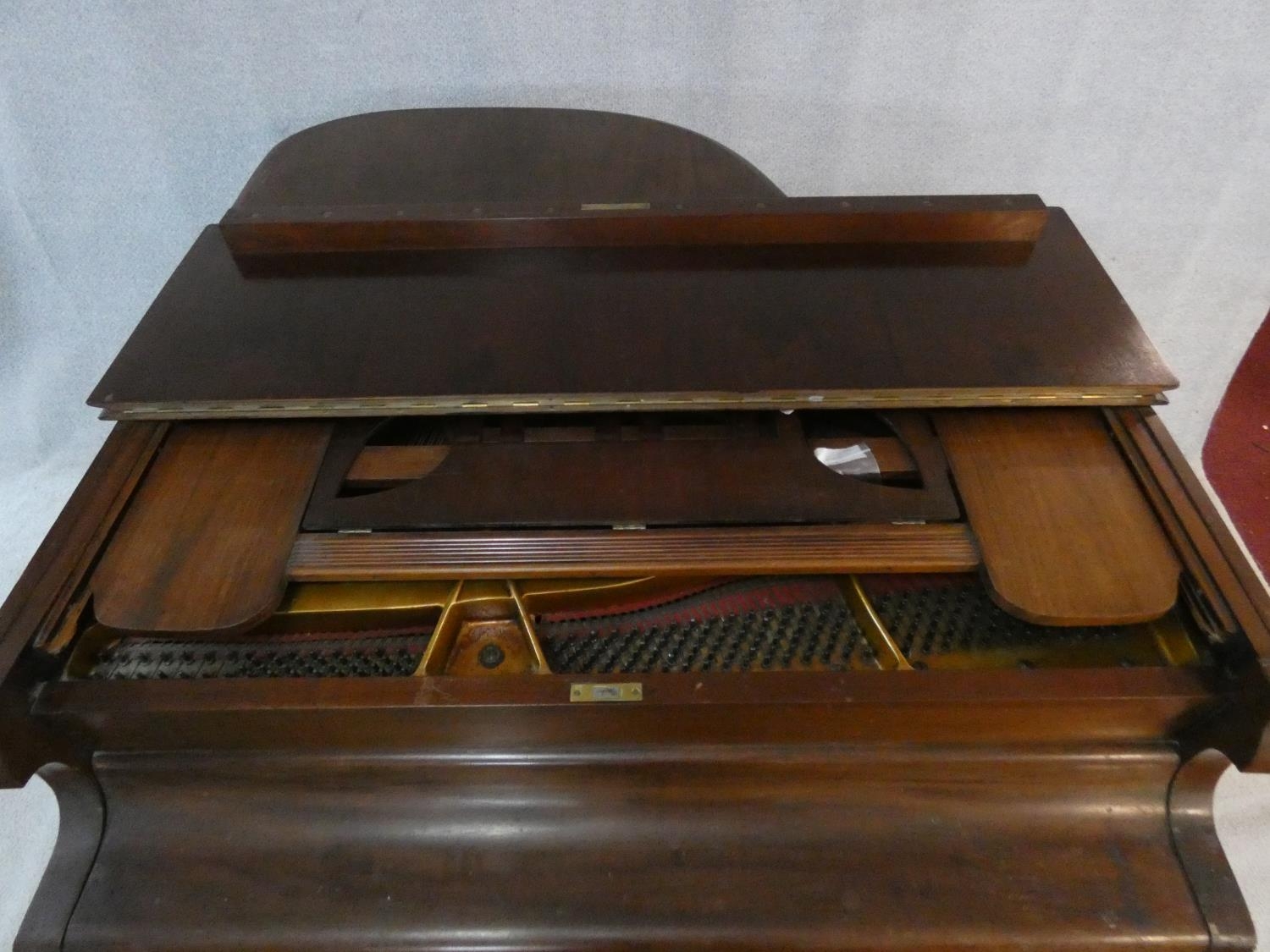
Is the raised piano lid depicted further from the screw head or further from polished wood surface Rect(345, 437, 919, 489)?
the screw head

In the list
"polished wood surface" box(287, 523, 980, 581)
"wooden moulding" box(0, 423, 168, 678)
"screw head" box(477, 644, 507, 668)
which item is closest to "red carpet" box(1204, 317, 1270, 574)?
"polished wood surface" box(287, 523, 980, 581)

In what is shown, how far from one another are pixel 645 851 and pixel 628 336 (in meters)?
0.72

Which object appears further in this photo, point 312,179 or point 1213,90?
point 1213,90

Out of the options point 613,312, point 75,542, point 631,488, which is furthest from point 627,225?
point 75,542

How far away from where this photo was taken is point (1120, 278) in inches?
87.7

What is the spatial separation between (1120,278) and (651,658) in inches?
72.8

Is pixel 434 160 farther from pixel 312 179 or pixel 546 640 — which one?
pixel 546 640

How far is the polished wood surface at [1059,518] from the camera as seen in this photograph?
3.31 feet

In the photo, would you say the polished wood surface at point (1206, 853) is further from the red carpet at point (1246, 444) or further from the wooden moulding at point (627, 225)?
the red carpet at point (1246, 444)

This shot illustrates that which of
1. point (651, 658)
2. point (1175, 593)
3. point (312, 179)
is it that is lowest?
point (651, 658)

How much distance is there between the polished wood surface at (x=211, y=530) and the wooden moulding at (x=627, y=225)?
377 millimetres

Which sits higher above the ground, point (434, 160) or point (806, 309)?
point (434, 160)

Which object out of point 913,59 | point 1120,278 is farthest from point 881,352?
point 1120,278

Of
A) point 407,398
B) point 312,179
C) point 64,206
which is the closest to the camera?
point 407,398
